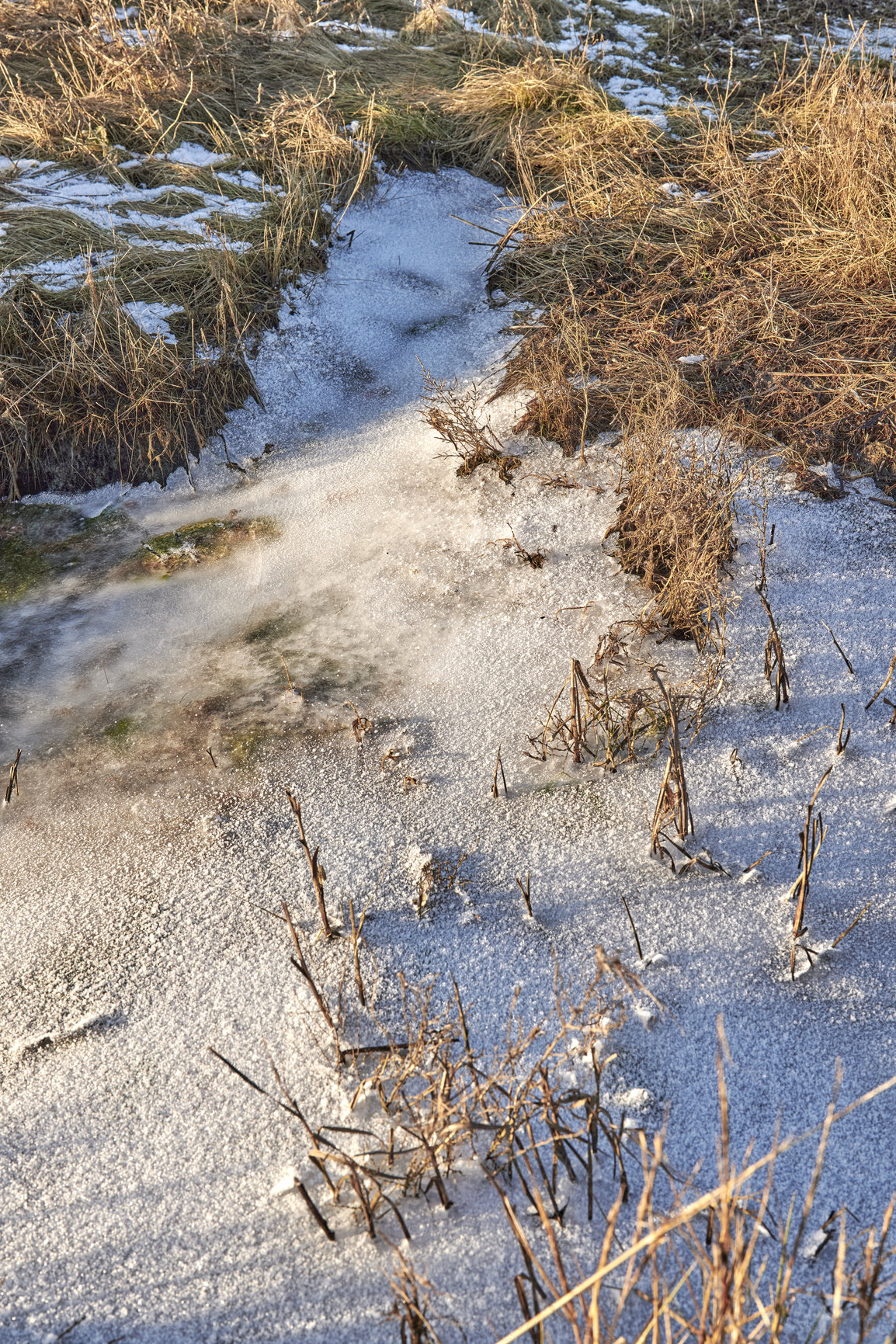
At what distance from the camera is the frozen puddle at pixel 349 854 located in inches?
59.3

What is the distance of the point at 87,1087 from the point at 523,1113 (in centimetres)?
86

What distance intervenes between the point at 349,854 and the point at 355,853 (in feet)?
0.05

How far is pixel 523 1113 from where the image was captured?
1.56 m

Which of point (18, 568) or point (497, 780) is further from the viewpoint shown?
point (18, 568)

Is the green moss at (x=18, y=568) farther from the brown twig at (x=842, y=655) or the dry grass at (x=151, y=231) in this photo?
the brown twig at (x=842, y=655)

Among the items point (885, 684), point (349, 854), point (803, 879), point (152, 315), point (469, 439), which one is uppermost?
point (152, 315)

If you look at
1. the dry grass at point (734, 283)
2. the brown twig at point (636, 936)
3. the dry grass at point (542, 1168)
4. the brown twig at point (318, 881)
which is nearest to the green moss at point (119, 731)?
the brown twig at point (318, 881)

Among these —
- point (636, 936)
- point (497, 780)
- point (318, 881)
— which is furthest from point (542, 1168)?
point (497, 780)

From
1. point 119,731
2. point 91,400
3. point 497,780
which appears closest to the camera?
point 497,780

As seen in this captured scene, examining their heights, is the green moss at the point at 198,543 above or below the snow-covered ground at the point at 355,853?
above

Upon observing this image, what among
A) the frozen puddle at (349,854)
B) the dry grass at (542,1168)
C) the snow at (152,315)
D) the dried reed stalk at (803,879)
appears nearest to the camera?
the dry grass at (542,1168)

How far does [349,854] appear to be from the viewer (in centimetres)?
211

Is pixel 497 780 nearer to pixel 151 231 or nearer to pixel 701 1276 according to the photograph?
pixel 701 1276

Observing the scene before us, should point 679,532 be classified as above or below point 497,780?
above
